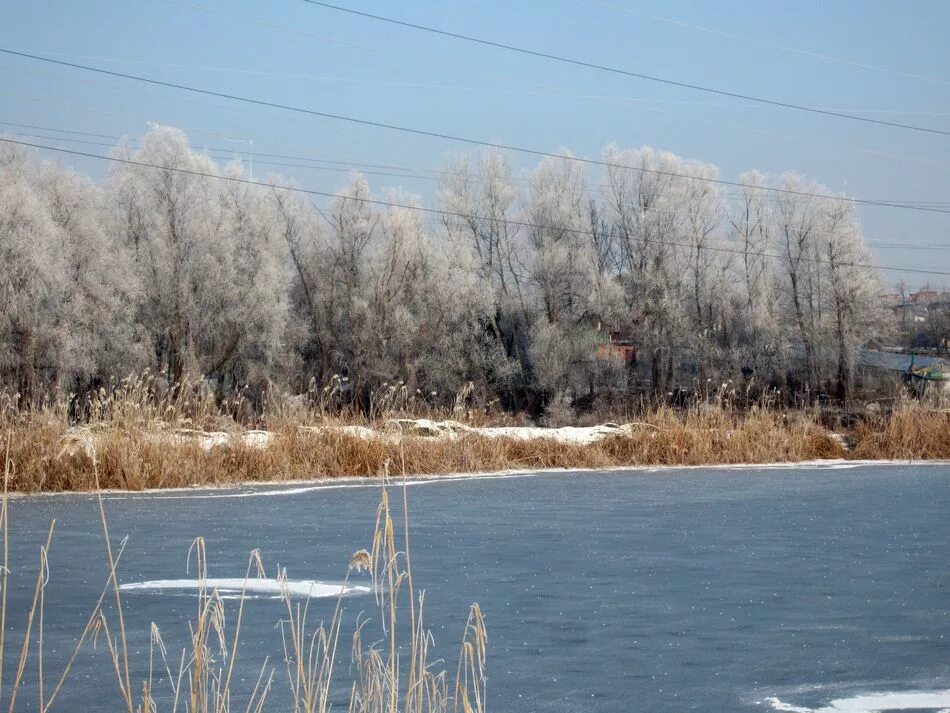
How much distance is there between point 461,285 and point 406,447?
22471mm

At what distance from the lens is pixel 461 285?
114 ft

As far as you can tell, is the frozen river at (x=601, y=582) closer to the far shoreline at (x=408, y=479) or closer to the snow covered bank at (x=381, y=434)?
the far shoreline at (x=408, y=479)

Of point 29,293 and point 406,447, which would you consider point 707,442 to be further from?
point 29,293

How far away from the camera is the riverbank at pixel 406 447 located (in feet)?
35.0

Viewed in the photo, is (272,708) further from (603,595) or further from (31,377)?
(31,377)

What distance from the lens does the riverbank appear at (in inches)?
420

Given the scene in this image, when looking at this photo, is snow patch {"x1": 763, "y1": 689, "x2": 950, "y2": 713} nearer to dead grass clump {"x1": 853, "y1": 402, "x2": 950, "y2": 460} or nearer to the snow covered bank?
the snow covered bank

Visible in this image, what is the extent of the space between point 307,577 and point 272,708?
228 centimetres

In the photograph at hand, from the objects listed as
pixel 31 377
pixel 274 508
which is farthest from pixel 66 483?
pixel 31 377

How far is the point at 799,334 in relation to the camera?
3662cm

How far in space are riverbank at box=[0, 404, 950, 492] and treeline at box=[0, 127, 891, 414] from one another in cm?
1526

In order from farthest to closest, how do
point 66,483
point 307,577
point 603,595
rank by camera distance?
point 66,483
point 307,577
point 603,595

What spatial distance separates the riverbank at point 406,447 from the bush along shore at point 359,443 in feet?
0.04

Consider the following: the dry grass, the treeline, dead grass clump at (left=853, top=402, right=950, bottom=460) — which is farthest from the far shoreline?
the treeline
